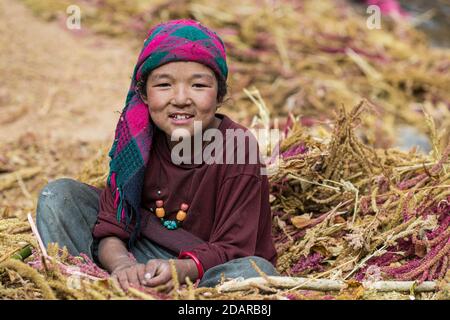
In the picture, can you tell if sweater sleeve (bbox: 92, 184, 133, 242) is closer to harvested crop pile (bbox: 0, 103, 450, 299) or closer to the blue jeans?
the blue jeans

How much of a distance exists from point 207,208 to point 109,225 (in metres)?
0.34

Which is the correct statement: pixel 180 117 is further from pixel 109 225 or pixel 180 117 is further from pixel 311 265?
pixel 311 265

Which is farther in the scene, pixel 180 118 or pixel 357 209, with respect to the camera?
pixel 357 209

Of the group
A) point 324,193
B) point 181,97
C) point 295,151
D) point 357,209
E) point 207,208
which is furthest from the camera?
point 295,151

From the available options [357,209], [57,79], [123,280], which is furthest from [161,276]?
[57,79]

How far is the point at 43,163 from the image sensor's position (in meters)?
4.25

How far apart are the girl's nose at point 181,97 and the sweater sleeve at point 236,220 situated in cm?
30

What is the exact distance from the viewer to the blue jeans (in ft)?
8.30

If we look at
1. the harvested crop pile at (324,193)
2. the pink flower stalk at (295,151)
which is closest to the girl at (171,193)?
the harvested crop pile at (324,193)

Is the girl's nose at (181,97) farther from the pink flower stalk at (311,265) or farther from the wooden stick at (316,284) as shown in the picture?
the pink flower stalk at (311,265)

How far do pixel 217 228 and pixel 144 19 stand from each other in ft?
15.1

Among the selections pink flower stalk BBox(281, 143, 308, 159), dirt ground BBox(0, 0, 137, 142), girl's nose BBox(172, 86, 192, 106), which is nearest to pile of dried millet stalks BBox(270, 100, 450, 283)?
pink flower stalk BBox(281, 143, 308, 159)

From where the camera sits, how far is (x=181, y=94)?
2.45 metres

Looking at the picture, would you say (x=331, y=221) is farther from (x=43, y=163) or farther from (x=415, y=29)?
(x=415, y=29)
